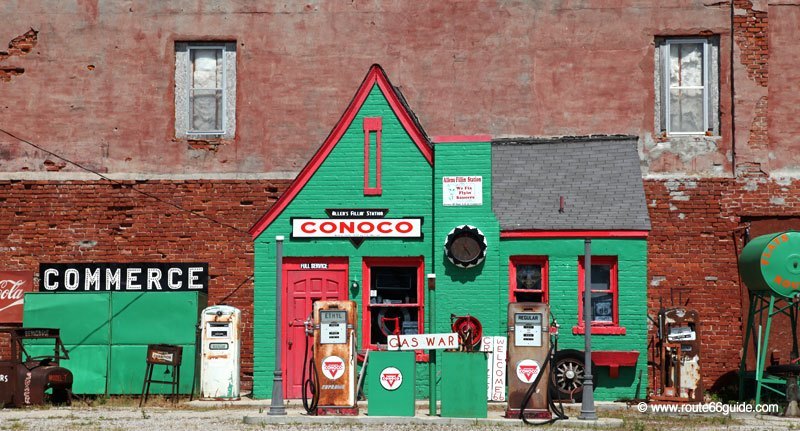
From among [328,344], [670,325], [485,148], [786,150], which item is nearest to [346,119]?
[485,148]

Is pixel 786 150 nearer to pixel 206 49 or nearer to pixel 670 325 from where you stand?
pixel 670 325

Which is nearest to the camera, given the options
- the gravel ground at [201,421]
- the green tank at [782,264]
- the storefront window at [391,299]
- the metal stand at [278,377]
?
the gravel ground at [201,421]

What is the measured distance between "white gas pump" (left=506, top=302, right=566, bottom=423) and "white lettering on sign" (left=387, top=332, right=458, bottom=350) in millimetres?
955

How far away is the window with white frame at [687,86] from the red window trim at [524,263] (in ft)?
15.8

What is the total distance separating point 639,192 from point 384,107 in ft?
14.9

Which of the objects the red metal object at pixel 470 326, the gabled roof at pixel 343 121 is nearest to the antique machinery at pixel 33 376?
the gabled roof at pixel 343 121

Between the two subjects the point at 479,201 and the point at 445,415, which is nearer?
the point at 445,415

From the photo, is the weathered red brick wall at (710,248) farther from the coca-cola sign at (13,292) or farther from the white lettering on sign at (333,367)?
the coca-cola sign at (13,292)

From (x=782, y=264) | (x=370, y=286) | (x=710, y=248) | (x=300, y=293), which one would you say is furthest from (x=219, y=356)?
(x=710, y=248)

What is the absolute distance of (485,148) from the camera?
2138cm

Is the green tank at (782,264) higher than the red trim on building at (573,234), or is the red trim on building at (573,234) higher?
the red trim on building at (573,234)

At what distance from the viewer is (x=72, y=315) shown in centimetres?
2225

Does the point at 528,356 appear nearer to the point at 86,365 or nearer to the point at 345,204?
the point at 345,204

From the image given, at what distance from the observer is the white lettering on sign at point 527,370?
18.2 metres
